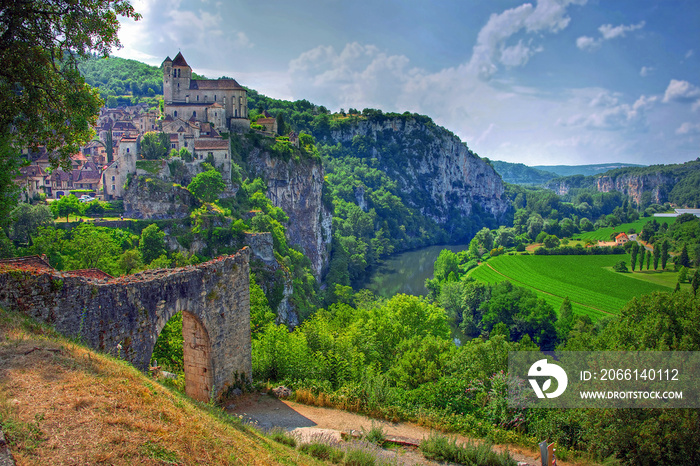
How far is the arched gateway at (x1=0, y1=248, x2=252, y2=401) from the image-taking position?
848 cm

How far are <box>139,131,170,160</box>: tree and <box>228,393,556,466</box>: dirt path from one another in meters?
36.8

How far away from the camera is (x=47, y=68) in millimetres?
10227

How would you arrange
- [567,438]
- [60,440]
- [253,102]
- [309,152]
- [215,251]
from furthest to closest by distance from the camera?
[253,102] → [309,152] → [215,251] → [567,438] → [60,440]

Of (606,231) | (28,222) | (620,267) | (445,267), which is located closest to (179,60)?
(28,222)

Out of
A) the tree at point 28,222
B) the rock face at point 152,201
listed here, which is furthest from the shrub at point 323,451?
the rock face at point 152,201

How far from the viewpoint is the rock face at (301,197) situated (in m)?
58.2

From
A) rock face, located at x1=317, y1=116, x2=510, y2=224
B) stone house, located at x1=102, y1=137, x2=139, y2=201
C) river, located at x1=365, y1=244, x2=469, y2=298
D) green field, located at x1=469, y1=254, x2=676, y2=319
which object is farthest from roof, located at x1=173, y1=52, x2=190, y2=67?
rock face, located at x1=317, y1=116, x2=510, y2=224

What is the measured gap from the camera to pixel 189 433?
630cm

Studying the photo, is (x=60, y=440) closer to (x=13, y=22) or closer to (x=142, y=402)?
(x=142, y=402)

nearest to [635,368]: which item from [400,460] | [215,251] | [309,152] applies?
[400,460]

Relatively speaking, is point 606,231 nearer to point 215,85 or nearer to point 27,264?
point 215,85

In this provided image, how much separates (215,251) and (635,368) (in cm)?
3037

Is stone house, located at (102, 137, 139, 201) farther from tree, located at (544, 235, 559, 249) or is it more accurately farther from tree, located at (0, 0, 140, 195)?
tree, located at (544, 235, 559, 249)

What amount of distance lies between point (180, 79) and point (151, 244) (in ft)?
99.2
